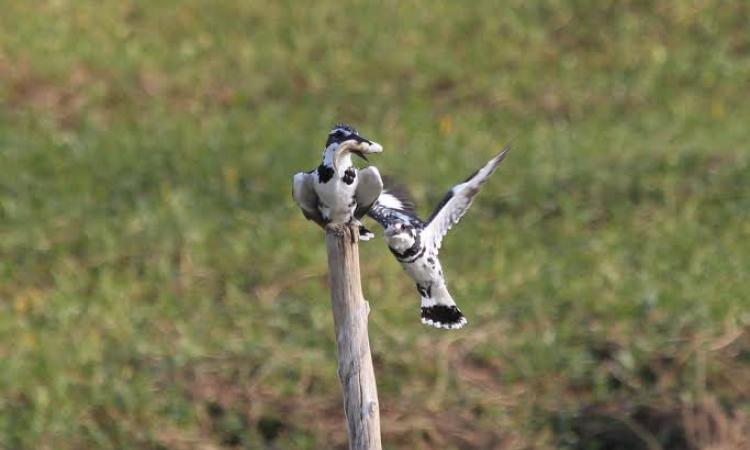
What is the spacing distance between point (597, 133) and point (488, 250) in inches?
63.6

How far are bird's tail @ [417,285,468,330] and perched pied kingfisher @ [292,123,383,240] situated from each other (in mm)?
337

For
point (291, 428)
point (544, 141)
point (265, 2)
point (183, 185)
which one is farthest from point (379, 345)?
point (265, 2)

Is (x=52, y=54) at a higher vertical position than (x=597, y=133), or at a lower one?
higher

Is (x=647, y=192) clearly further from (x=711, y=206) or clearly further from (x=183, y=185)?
(x=183, y=185)

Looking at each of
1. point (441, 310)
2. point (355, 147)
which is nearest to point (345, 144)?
point (355, 147)

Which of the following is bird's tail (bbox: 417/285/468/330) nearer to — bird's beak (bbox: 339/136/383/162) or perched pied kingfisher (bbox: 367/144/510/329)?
perched pied kingfisher (bbox: 367/144/510/329)

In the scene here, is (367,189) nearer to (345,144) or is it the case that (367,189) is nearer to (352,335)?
(345,144)

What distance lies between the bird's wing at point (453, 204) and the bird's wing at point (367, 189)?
19cm

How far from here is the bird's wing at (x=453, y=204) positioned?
290 centimetres

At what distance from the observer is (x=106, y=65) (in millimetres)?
8453

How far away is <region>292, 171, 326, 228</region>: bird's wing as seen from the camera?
2695 mm

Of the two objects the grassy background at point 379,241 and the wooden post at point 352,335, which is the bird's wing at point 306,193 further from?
the grassy background at point 379,241

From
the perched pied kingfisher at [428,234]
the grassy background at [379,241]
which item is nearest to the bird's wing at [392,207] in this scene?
the perched pied kingfisher at [428,234]

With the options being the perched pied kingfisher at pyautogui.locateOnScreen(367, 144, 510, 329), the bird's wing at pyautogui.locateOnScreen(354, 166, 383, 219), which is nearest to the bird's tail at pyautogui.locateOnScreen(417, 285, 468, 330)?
the perched pied kingfisher at pyautogui.locateOnScreen(367, 144, 510, 329)
